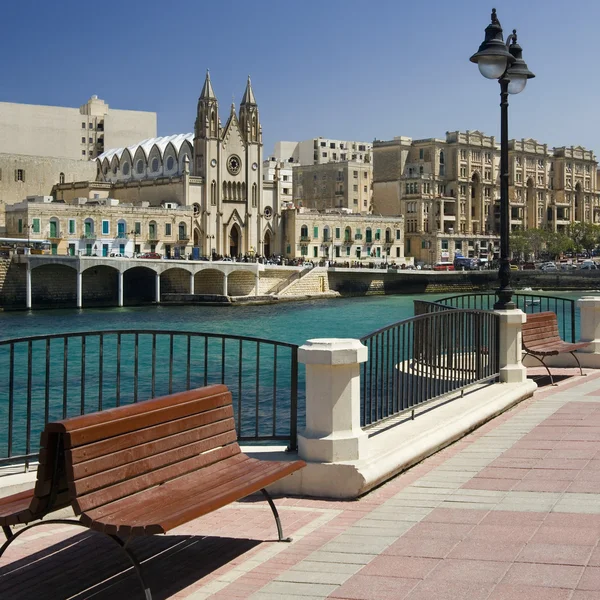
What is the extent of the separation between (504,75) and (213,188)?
78.0 metres

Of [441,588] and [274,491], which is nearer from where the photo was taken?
[441,588]

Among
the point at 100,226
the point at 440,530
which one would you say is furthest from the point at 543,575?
the point at 100,226

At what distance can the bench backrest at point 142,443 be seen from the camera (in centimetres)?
448

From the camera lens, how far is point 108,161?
102938 millimetres

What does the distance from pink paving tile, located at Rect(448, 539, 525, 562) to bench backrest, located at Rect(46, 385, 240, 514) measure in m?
1.49

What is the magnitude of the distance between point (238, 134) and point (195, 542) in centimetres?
8780

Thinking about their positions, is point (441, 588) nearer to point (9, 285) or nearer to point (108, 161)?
point (9, 285)

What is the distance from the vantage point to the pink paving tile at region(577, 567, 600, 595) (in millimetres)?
4473

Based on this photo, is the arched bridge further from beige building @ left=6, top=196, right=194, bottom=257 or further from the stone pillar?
the stone pillar

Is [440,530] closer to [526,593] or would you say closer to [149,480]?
[526,593]

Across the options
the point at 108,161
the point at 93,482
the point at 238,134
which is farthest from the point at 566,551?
the point at 108,161

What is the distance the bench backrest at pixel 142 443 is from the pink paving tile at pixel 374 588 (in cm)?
115

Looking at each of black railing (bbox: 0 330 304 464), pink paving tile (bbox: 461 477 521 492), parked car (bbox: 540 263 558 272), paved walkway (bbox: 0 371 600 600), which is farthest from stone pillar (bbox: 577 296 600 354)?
parked car (bbox: 540 263 558 272)

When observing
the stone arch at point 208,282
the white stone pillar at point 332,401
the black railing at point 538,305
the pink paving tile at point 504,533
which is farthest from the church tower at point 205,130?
the pink paving tile at point 504,533
